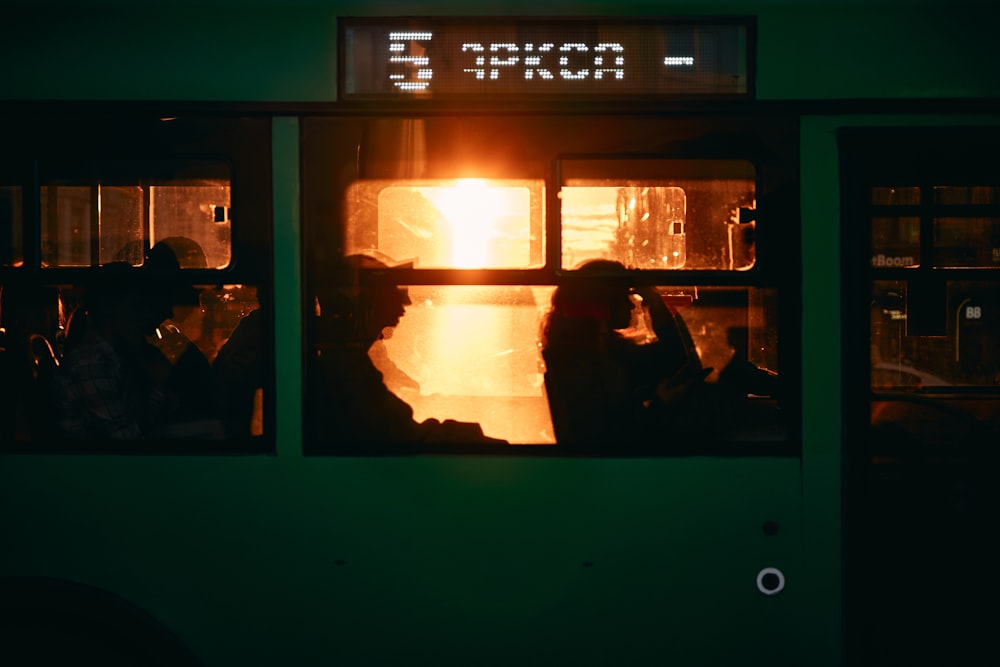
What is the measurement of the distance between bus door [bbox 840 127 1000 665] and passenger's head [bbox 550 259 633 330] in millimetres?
718

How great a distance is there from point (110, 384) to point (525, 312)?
55.9 inches

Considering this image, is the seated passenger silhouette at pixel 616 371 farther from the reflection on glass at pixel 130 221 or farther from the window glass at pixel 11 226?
the window glass at pixel 11 226

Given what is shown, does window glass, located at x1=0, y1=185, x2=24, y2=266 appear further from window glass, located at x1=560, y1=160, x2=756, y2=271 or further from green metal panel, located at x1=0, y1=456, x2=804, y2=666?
window glass, located at x1=560, y1=160, x2=756, y2=271

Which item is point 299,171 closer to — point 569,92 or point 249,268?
point 249,268

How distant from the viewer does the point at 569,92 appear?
8.71 feet

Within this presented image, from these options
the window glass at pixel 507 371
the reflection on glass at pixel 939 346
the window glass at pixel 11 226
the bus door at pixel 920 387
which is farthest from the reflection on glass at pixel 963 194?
the window glass at pixel 11 226

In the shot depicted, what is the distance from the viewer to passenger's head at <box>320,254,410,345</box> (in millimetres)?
2658

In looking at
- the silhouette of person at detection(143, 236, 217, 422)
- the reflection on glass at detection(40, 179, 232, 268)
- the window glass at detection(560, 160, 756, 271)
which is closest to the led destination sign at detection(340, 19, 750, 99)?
the window glass at detection(560, 160, 756, 271)

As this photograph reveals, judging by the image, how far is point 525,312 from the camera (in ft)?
8.68

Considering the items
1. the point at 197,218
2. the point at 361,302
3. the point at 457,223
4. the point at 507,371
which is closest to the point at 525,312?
the point at 507,371

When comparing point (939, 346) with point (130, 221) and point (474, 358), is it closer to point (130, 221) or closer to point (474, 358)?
point (474, 358)

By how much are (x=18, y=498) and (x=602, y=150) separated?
224cm

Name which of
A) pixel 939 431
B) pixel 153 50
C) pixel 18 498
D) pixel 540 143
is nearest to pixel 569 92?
pixel 540 143

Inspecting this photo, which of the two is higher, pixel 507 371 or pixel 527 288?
pixel 527 288
